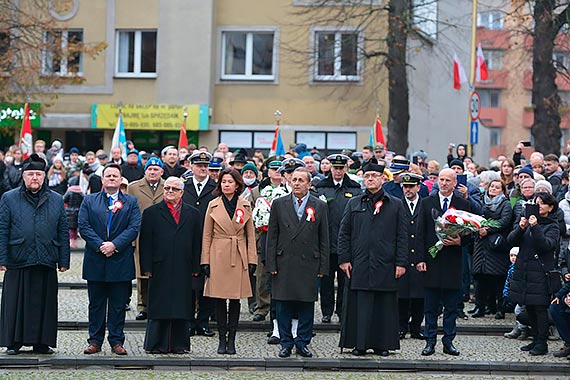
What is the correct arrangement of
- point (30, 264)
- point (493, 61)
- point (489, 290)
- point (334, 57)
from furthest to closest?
point (493, 61), point (334, 57), point (489, 290), point (30, 264)

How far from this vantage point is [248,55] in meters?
35.8

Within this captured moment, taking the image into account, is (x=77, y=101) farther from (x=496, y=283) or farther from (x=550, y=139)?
(x=496, y=283)

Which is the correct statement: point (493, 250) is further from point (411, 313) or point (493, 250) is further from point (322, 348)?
point (322, 348)

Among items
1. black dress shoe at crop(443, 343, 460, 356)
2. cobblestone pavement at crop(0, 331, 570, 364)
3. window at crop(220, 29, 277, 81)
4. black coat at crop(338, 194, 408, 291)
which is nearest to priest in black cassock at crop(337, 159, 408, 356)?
black coat at crop(338, 194, 408, 291)

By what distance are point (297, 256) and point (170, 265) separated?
155 centimetres

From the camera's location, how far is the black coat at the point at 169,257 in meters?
12.8

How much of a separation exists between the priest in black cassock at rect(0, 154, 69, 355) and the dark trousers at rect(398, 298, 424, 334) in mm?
4583

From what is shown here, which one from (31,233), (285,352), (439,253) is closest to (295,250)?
(285,352)

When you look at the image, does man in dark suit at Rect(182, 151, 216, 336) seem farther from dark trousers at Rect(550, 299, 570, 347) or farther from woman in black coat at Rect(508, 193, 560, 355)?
dark trousers at Rect(550, 299, 570, 347)

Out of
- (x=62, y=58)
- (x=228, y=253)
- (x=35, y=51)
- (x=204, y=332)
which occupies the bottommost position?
(x=204, y=332)

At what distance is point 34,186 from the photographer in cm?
1263

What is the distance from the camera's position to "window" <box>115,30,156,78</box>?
117 ft

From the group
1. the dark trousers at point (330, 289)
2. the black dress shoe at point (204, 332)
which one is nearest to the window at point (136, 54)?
the dark trousers at point (330, 289)

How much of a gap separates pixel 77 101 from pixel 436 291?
2472 cm
